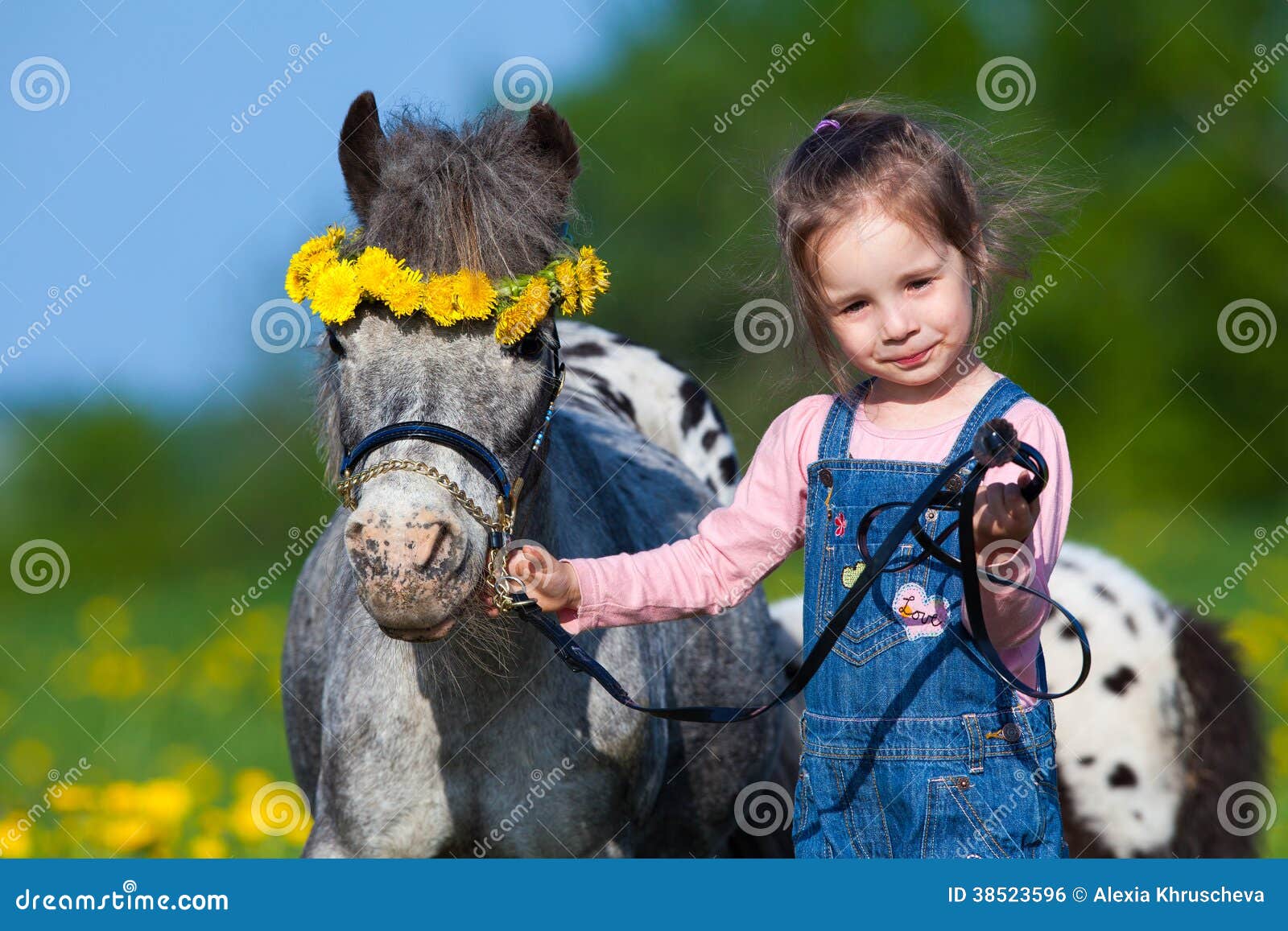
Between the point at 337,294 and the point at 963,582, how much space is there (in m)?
1.42

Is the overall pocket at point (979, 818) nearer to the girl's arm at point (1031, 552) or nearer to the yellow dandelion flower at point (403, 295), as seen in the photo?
the girl's arm at point (1031, 552)

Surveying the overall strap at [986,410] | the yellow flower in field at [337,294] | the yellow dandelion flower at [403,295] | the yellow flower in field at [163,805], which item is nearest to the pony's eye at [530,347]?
the yellow dandelion flower at [403,295]

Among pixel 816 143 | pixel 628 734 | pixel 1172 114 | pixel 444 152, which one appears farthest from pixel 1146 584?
pixel 1172 114

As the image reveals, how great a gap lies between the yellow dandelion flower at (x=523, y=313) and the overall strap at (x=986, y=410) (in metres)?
0.92

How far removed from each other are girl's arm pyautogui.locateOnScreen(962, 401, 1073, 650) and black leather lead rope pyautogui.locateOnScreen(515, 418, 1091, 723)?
0.12ft

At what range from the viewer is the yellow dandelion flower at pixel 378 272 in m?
2.68

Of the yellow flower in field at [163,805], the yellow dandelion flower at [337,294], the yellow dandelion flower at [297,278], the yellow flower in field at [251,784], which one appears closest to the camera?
the yellow dandelion flower at [337,294]

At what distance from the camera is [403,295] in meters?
2.66

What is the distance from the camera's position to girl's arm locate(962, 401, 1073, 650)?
8.02ft

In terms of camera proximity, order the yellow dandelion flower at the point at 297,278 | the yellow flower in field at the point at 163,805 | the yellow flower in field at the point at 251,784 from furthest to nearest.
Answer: the yellow flower in field at the point at 251,784, the yellow flower in field at the point at 163,805, the yellow dandelion flower at the point at 297,278

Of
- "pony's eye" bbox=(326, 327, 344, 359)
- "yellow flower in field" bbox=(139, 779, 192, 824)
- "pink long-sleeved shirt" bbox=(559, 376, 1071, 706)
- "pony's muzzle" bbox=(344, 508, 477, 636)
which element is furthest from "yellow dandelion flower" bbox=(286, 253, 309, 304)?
"yellow flower in field" bbox=(139, 779, 192, 824)

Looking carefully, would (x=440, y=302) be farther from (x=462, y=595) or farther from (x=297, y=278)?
(x=462, y=595)

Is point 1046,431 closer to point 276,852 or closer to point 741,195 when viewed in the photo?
point 276,852

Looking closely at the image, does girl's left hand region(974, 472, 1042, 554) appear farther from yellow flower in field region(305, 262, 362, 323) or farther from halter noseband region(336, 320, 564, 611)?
yellow flower in field region(305, 262, 362, 323)
